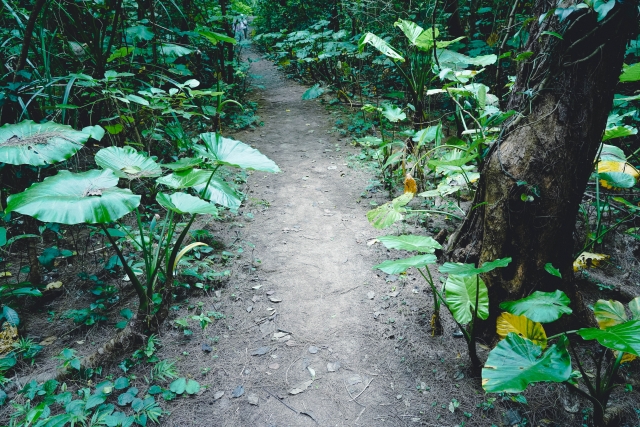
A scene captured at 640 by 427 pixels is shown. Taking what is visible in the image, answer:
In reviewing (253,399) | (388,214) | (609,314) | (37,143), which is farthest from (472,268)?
(37,143)

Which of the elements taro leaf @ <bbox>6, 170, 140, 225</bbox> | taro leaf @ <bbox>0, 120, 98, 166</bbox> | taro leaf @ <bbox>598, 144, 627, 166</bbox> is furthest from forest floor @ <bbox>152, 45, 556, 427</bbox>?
taro leaf @ <bbox>598, 144, 627, 166</bbox>

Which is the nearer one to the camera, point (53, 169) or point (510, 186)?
point (510, 186)

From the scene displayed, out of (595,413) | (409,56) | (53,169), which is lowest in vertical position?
(595,413)

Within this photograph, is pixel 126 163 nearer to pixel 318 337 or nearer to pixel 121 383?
pixel 121 383

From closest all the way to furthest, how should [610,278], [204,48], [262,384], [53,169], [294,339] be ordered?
[262,384] → [294,339] → [53,169] → [610,278] → [204,48]

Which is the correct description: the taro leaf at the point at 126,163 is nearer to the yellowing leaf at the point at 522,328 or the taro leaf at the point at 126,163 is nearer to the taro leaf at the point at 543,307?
the taro leaf at the point at 543,307

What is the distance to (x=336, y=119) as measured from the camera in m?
5.53

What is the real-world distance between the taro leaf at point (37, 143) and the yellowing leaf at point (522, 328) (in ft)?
7.13

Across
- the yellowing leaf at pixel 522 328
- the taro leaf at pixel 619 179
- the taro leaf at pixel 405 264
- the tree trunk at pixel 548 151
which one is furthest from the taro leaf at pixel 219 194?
the taro leaf at pixel 619 179

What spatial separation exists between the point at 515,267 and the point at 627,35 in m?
1.14

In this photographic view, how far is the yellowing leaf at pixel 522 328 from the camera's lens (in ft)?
5.39

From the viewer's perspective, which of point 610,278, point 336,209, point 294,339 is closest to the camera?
point 294,339

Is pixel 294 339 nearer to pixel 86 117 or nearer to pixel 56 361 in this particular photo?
pixel 56 361

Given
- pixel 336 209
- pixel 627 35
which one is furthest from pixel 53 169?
pixel 627 35
